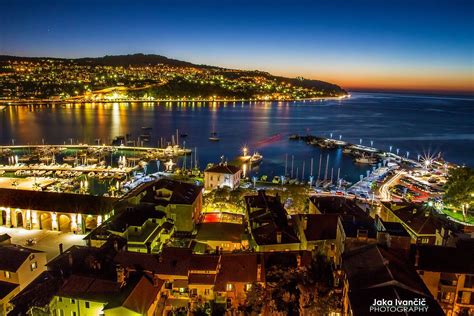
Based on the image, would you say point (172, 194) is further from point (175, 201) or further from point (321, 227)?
point (321, 227)

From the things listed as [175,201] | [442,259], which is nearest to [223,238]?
[175,201]

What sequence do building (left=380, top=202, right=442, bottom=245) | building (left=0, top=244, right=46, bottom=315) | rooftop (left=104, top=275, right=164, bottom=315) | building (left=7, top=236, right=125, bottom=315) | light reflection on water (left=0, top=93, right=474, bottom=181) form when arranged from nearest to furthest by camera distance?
rooftop (left=104, top=275, right=164, bottom=315), building (left=7, top=236, right=125, bottom=315), building (left=0, top=244, right=46, bottom=315), building (left=380, top=202, right=442, bottom=245), light reflection on water (left=0, top=93, right=474, bottom=181)

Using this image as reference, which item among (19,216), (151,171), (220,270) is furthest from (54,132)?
(220,270)

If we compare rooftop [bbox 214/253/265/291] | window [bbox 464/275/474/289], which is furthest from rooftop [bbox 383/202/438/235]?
rooftop [bbox 214/253/265/291]

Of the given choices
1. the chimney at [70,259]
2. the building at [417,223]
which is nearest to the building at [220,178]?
the building at [417,223]

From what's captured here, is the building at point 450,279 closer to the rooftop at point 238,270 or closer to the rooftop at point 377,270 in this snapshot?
the rooftop at point 377,270

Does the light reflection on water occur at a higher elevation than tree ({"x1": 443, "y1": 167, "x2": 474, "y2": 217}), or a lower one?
lower

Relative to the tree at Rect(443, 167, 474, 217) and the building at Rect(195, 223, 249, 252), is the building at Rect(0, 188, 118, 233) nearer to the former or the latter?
the building at Rect(195, 223, 249, 252)
